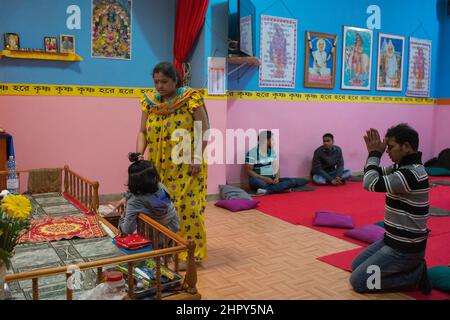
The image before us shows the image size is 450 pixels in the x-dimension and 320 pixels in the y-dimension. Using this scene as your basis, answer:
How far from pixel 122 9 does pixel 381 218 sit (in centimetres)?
355

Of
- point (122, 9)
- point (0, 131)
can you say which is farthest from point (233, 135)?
point (0, 131)

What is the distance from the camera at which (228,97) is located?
5.74 metres

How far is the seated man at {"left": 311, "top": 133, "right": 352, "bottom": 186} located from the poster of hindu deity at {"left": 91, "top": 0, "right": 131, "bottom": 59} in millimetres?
3015

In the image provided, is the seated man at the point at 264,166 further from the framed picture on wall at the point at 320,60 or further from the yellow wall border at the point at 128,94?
the framed picture on wall at the point at 320,60

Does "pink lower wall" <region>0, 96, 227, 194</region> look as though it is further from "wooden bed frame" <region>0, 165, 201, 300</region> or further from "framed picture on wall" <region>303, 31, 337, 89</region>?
"wooden bed frame" <region>0, 165, 201, 300</region>

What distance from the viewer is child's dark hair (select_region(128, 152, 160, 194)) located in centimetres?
261

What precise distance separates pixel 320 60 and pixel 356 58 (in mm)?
744

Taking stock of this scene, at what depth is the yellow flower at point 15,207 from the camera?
1501 mm

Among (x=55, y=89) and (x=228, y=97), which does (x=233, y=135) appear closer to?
(x=228, y=97)

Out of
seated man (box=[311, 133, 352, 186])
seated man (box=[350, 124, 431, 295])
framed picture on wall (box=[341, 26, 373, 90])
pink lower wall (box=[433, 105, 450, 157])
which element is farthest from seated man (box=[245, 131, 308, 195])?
pink lower wall (box=[433, 105, 450, 157])

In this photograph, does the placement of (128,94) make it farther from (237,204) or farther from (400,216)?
(400,216)

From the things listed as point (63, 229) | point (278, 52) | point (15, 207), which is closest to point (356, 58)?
point (278, 52)

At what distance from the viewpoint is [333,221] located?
4.25 metres
